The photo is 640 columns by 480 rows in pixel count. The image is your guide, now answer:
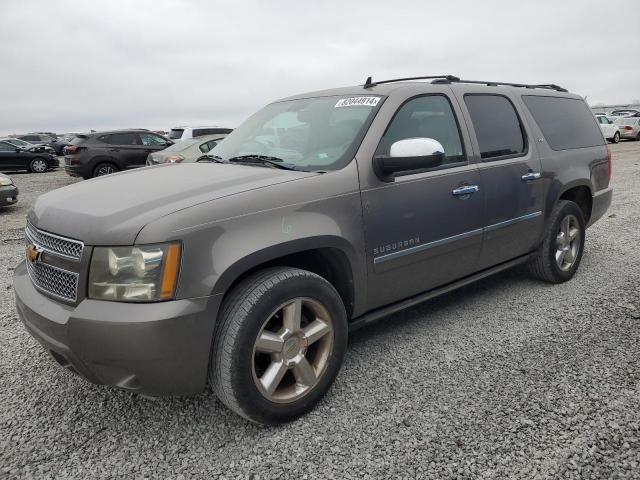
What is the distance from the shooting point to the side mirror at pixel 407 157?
271cm

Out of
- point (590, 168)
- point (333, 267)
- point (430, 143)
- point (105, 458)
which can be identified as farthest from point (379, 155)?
point (590, 168)

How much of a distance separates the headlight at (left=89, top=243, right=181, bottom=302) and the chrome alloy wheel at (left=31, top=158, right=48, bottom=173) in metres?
21.0

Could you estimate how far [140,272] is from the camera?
2047 millimetres

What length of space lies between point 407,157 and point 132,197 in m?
1.47

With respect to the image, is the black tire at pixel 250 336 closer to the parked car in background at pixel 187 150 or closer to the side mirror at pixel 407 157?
the side mirror at pixel 407 157

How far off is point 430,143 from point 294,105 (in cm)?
126

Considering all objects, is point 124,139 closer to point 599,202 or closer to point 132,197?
point 599,202

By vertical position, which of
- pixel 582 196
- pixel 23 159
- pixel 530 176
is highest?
pixel 530 176

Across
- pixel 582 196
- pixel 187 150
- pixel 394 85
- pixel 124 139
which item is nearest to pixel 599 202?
pixel 582 196

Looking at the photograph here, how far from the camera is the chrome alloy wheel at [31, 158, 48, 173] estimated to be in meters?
19.8

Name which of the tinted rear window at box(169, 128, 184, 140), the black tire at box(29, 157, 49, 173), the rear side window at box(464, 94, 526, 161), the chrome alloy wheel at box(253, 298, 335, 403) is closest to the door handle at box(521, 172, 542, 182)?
the rear side window at box(464, 94, 526, 161)

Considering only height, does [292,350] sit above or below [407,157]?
below

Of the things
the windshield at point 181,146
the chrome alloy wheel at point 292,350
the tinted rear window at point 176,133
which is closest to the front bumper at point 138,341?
the chrome alloy wheel at point 292,350

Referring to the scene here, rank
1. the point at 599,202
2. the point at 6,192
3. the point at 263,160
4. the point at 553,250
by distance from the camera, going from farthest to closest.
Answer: the point at 6,192, the point at 599,202, the point at 553,250, the point at 263,160
